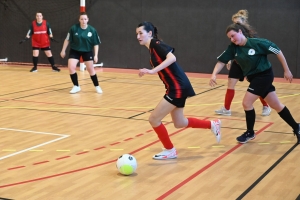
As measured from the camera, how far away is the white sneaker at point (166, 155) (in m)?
5.88

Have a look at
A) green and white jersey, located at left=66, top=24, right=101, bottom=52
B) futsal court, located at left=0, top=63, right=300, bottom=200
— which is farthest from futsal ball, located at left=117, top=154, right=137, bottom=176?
green and white jersey, located at left=66, top=24, right=101, bottom=52

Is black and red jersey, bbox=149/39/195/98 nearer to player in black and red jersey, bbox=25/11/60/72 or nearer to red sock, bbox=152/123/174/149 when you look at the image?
red sock, bbox=152/123/174/149

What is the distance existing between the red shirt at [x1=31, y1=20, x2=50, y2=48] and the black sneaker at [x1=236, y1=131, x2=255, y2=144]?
9363mm

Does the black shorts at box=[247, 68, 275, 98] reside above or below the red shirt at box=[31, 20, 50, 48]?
above

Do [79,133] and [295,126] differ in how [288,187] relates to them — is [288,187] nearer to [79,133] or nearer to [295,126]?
[295,126]

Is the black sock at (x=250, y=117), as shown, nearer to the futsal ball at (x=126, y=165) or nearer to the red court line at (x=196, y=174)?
the red court line at (x=196, y=174)

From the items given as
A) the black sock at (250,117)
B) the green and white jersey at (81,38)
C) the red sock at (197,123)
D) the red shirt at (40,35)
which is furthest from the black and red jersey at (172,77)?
the red shirt at (40,35)

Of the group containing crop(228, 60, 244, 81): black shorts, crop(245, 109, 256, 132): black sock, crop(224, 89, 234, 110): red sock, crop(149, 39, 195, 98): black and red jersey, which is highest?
crop(149, 39, 195, 98): black and red jersey

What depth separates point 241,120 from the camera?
8.10 metres

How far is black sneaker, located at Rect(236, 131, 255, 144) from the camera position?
662cm

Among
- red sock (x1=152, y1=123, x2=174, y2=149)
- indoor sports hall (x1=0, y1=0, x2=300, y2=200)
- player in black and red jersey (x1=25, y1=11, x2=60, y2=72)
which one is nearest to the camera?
indoor sports hall (x1=0, y1=0, x2=300, y2=200)

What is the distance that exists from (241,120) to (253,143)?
58.5 inches

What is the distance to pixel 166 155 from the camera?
19.3 feet

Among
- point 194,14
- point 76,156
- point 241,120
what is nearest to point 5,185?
point 76,156
